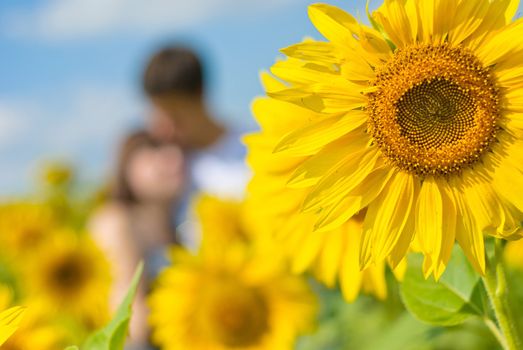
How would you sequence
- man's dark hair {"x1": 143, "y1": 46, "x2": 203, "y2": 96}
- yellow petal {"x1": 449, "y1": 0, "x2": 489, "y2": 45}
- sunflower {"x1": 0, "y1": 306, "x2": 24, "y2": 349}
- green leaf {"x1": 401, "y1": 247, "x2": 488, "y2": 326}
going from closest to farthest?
sunflower {"x1": 0, "y1": 306, "x2": 24, "y2": 349} < yellow petal {"x1": 449, "y1": 0, "x2": 489, "y2": 45} < green leaf {"x1": 401, "y1": 247, "x2": 488, "y2": 326} < man's dark hair {"x1": 143, "y1": 46, "x2": 203, "y2": 96}

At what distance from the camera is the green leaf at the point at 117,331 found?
4.70ft

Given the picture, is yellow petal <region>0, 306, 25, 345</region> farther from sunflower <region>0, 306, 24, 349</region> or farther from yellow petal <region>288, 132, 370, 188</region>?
yellow petal <region>288, 132, 370, 188</region>

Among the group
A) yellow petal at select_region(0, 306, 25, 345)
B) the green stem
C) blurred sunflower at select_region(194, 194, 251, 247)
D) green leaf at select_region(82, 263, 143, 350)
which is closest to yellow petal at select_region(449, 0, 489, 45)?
the green stem

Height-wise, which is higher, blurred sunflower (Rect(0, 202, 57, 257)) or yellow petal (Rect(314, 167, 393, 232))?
yellow petal (Rect(314, 167, 393, 232))

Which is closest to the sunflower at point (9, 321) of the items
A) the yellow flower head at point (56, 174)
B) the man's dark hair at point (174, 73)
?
the man's dark hair at point (174, 73)

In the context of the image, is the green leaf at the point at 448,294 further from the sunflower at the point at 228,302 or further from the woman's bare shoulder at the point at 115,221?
the woman's bare shoulder at the point at 115,221

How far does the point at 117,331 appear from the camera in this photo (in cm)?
143

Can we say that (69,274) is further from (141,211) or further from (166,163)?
(141,211)

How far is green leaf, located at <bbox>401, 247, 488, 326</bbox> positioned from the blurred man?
12.8 feet

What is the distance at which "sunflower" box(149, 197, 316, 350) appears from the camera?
304 cm

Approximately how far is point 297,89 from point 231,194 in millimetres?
→ 3241

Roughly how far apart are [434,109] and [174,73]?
4.41m

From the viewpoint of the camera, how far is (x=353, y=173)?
1.50 metres

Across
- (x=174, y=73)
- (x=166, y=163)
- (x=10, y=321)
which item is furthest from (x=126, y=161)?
(x=10, y=321)
